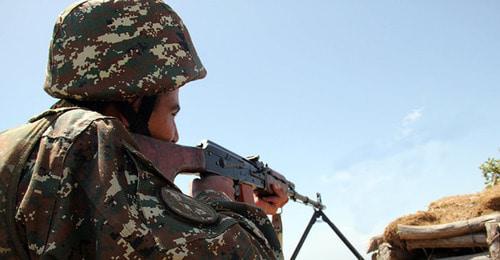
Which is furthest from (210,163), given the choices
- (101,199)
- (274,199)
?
(274,199)

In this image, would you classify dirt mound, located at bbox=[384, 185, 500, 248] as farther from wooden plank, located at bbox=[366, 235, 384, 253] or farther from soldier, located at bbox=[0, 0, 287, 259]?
soldier, located at bbox=[0, 0, 287, 259]

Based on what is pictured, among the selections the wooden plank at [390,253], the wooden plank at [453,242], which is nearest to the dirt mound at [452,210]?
the wooden plank at [390,253]

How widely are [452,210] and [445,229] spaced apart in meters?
0.61

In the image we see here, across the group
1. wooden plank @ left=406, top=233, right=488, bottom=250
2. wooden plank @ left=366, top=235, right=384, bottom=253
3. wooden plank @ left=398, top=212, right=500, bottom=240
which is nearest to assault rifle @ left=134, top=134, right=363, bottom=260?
wooden plank @ left=398, top=212, right=500, bottom=240

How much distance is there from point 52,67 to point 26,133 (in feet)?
1.35

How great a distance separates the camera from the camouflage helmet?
1531 mm

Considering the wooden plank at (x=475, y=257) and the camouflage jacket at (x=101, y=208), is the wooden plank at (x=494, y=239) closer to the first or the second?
the wooden plank at (x=475, y=257)

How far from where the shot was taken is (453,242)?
705 cm

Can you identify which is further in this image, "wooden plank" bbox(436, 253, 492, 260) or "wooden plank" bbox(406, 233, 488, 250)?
"wooden plank" bbox(406, 233, 488, 250)

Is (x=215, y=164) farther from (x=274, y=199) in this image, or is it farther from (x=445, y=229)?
(x=445, y=229)

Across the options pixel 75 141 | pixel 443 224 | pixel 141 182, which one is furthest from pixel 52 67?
pixel 443 224

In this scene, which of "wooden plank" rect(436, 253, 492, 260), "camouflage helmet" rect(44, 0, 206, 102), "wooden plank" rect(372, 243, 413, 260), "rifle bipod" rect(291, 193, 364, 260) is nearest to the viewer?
"camouflage helmet" rect(44, 0, 206, 102)

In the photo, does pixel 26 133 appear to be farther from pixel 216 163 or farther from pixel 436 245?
pixel 436 245

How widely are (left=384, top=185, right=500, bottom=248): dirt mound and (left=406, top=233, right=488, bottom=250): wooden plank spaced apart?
0.26 meters
